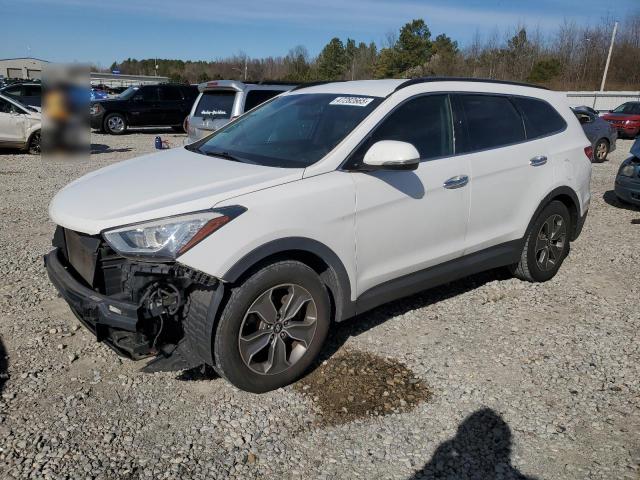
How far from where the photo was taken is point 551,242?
5.20 m

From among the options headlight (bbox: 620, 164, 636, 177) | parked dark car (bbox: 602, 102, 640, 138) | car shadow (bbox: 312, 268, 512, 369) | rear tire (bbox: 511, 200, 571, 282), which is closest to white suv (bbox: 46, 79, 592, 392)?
rear tire (bbox: 511, 200, 571, 282)

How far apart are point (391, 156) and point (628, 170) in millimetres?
6821

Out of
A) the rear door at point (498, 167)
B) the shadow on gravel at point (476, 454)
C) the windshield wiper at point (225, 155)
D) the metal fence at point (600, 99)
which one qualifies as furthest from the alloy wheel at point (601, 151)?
the metal fence at point (600, 99)

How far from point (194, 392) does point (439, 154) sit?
237 centimetres

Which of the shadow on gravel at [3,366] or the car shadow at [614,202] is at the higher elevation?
the car shadow at [614,202]

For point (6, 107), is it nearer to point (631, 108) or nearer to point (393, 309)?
point (393, 309)

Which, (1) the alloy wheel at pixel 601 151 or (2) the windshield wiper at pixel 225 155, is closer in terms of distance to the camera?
(2) the windshield wiper at pixel 225 155

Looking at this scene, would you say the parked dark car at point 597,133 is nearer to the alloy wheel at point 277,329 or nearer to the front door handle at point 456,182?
the front door handle at point 456,182

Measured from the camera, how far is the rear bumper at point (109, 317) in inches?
114

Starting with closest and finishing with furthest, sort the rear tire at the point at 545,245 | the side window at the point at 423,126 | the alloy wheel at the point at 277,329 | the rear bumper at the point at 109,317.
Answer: the rear bumper at the point at 109,317, the alloy wheel at the point at 277,329, the side window at the point at 423,126, the rear tire at the point at 545,245

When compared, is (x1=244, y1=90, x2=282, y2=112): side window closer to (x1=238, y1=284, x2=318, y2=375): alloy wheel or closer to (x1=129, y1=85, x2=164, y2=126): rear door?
(x1=238, y1=284, x2=318, y2=375): alloy wheel

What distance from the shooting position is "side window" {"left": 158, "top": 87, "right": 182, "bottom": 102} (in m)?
19.8

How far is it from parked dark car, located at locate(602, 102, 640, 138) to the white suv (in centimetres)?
1870

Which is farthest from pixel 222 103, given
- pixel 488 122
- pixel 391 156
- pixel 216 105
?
pixel 391 156
